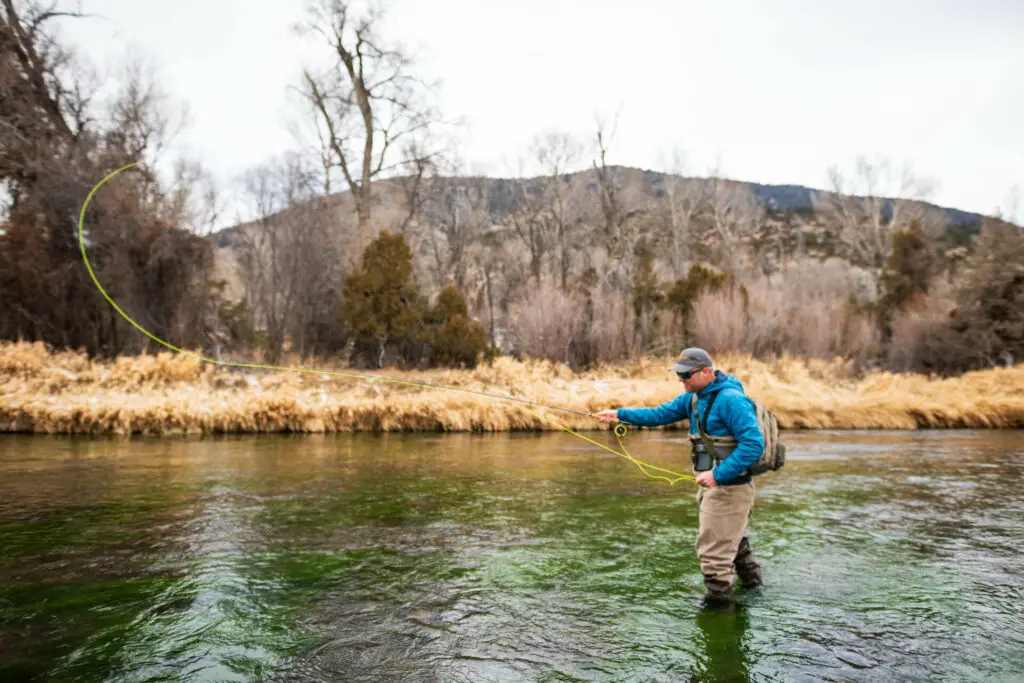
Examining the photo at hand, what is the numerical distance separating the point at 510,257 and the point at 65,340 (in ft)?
96.3

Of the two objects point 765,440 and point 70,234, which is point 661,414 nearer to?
point 765,440

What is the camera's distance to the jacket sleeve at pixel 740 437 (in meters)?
4.69

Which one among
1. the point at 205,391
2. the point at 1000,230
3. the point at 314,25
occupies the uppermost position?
the point at 314,25

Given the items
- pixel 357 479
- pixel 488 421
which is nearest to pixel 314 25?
pixel 488 421

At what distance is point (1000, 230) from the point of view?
28297mm

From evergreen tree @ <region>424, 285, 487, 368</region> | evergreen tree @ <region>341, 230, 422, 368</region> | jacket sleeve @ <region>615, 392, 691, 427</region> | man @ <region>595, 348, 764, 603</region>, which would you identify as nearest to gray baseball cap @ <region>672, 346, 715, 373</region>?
man @ <region>595, 348, 764, 603</region>

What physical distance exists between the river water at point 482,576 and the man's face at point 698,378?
61.4 inches

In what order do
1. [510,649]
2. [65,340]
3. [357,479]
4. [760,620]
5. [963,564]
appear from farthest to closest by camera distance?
[65,340] → [357,479] → [963,564] → [760,620] → [510,649]

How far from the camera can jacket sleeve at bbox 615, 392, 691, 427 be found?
5383mm

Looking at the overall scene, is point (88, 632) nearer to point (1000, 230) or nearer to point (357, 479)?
point (357, 479)

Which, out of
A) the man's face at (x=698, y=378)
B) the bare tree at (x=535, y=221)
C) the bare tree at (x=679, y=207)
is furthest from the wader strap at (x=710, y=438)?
the bare tree at (x=679, y=207)

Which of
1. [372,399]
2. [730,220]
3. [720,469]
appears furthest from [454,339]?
[730,220]

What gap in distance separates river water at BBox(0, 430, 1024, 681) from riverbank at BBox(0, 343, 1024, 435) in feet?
13.7

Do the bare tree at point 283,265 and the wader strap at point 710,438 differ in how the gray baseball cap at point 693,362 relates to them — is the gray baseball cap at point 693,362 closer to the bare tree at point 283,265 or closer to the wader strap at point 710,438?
the wader strap at point 710,438
